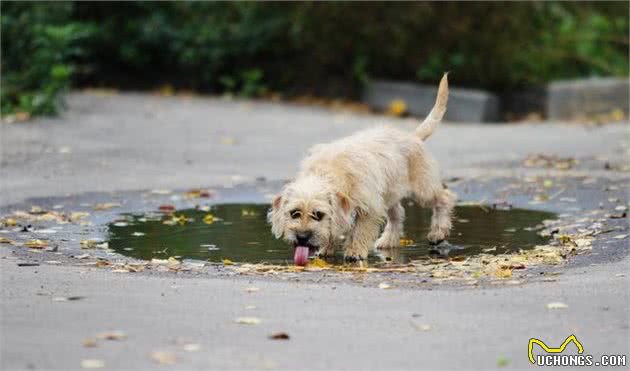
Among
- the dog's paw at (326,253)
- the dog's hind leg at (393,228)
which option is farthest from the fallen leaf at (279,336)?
the dog's hind leg at (393,228)

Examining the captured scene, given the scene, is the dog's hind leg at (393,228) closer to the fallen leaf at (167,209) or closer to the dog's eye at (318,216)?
the dog's eye at (318,216)

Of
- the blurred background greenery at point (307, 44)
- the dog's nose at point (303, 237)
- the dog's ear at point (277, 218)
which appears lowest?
the dog's nose at point (303, 237)

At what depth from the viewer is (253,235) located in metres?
10.3

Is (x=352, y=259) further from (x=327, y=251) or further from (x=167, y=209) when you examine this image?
(x=167, y=209)

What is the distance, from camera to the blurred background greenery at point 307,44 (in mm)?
20109

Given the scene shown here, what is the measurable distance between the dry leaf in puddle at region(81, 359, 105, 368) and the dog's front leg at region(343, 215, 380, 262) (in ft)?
11.5

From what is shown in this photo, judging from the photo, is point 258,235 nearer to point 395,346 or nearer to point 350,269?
point 350,269

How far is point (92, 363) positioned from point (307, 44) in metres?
17.5

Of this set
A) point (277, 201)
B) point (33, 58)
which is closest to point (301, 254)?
point (277, 201)

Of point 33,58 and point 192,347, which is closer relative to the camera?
point 192,347

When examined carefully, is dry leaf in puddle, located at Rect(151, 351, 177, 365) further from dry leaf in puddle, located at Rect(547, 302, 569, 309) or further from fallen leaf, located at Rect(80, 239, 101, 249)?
fallen leaf, located at Rect(80, 239, 101, 249)

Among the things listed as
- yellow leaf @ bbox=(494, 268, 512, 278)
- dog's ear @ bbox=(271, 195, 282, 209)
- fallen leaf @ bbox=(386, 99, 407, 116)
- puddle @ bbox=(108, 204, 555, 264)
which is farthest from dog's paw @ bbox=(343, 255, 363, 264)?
fallen leaf @ bbox=(386, 99, 407, 116)

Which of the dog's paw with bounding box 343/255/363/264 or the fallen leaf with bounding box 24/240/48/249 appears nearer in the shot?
the dog's paw with bounding box 343/255/363/264

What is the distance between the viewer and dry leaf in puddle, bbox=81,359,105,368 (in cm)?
584
